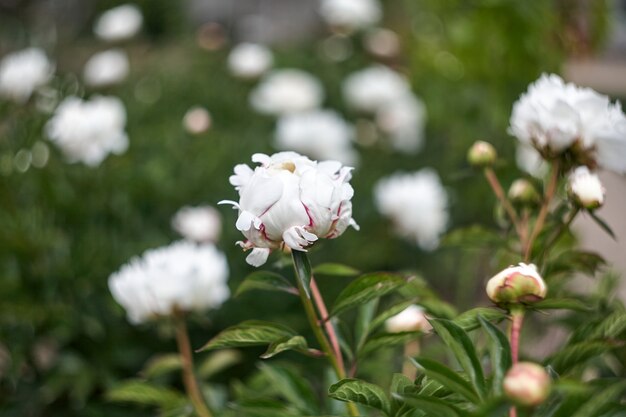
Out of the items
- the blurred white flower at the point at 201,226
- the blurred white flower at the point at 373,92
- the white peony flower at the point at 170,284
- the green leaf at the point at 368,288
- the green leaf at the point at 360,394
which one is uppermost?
the green leaf at the point at 368,288

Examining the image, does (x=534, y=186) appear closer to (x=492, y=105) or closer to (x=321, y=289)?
(x=321, y=289)

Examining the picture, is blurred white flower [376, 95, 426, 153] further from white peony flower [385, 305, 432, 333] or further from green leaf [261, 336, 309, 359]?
green leaf [261, 336, 309, 359]

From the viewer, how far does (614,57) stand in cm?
258

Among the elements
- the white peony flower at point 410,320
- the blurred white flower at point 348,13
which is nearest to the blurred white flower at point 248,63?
the blurred white flower at point 348,13

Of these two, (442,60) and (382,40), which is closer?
(442,60)

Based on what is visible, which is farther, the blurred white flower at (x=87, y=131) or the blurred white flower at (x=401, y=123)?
the blurred white flower at (x=401, y=123)

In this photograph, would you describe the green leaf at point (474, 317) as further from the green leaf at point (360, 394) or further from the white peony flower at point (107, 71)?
the white peony flower at point (107, 71)

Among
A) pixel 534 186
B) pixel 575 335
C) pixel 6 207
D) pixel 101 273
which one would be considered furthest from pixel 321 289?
pixel 575 335

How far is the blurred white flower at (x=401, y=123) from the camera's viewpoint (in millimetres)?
2229

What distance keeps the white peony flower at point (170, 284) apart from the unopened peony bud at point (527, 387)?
523 mm

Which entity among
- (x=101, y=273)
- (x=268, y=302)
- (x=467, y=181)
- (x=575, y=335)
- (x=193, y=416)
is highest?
(x=575, y=335)

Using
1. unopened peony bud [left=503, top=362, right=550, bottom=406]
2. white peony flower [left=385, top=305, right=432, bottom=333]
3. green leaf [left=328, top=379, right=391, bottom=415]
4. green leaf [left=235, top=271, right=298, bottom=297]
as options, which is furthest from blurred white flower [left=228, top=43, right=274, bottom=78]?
unopened peony bud [left=503, top=362, right=550, bottom=406]

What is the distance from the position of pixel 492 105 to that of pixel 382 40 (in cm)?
127

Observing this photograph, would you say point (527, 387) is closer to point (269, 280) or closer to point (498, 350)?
point (498, 350)
